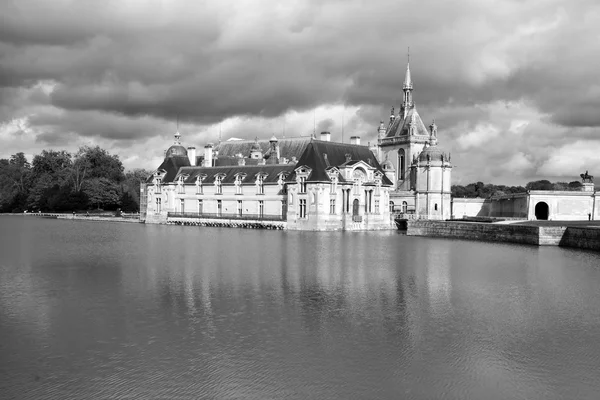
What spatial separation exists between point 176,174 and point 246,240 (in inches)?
1404

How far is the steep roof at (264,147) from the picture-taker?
257ft

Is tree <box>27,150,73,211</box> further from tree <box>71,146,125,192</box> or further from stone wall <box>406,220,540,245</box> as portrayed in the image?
stone wall <box>406,220,540,245</box>

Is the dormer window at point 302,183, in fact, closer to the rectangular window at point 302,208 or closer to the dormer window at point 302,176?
the dormer window at point 302,176

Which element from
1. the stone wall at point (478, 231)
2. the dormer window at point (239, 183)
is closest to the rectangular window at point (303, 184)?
the stone wall at point (478, 231)

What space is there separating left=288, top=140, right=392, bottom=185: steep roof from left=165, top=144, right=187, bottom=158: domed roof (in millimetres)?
24568

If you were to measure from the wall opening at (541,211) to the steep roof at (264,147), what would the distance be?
95.7 ft

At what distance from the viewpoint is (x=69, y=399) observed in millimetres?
12273

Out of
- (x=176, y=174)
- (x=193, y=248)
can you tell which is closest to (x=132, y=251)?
(x=193, y=248)

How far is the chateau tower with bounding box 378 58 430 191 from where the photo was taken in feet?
275

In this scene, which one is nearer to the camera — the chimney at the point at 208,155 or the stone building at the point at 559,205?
the stone building at the point at 559,205

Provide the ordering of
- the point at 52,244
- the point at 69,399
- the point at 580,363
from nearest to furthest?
the point at 69,399
the point at 580,363
the point at 52,244

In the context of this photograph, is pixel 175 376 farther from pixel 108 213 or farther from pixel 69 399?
pixel 108 213

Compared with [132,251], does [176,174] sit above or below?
above

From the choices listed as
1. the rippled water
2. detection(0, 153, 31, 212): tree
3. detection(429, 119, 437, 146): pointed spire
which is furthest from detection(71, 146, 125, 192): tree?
the rippled water
